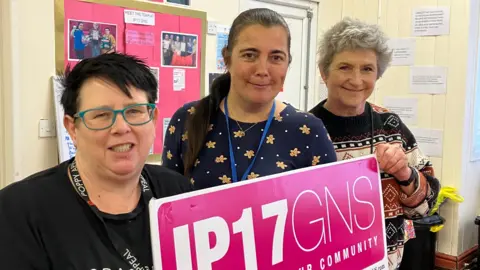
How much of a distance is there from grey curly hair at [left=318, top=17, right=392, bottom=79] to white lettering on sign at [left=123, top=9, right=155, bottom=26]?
5.09 ft

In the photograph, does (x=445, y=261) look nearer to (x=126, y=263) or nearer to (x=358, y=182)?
(x=358, y=182)

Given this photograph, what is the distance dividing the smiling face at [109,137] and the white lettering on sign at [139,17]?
189cm

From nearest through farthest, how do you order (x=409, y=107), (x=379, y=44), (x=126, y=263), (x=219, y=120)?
(x=126, y=263)
(x=219, y=120)
(x=379, y=44)
(x=409, y=107)

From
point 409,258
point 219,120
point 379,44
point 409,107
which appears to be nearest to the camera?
point 219,120

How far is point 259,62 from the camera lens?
1396mm

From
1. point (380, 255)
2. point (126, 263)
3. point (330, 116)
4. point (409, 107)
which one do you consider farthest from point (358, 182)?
point (409, 107)

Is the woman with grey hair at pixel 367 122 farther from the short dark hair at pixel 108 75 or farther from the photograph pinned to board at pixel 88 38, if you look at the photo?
the photograph pinned to board at pixel 88 38

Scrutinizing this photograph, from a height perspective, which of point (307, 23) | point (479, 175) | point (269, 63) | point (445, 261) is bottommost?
point (445, 261)

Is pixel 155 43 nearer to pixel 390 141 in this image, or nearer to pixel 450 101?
pixel 390 141

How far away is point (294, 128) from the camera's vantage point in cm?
145

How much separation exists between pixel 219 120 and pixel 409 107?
3015mm

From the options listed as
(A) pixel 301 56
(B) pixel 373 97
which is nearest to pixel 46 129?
(A) pixel 301 56

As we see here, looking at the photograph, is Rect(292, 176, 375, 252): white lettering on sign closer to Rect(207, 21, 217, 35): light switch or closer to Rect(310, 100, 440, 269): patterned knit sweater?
Rect(310, 100, 440, 269): patterned knit sweater

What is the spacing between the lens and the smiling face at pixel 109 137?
1.08 m
